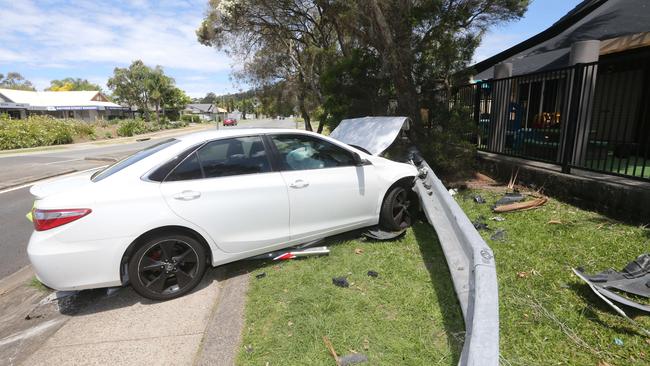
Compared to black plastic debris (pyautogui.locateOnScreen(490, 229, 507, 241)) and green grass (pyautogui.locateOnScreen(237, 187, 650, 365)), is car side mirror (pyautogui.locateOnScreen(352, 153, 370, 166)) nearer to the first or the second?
A: green grass (pyautogui.locateOnScreen(237, 187, 650, 365))

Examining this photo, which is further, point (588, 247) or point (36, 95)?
point (36, 95)

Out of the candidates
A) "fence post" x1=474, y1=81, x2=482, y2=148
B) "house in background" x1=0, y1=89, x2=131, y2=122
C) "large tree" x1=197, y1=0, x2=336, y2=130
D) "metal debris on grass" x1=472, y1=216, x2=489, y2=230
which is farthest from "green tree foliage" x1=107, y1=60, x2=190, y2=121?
"metal debris on grass" x1=472, y1=216, x2=489, y2=230

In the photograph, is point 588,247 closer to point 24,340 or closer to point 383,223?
point 383,223

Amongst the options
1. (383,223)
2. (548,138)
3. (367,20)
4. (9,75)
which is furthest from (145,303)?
(9,75)

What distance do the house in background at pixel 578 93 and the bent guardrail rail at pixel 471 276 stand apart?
312cm

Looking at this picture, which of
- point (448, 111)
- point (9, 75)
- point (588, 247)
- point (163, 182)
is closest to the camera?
point (163, 182)

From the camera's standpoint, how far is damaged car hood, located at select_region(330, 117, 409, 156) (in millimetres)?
5941

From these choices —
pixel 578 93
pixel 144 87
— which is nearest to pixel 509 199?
pixel 578 93

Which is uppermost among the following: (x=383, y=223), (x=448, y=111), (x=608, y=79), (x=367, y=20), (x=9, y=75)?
(x=9, y=75)

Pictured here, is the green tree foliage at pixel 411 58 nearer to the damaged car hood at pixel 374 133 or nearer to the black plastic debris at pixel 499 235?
the damaged car hood at pixel 374 133

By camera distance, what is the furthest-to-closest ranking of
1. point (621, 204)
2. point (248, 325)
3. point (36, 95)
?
point (36, 95), point (621, 204), point (248, 325)

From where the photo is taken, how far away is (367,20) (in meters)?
9.47

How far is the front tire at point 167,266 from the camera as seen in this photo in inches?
137

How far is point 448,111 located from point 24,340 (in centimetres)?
833
